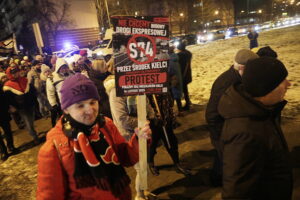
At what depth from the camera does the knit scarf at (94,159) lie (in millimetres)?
1800

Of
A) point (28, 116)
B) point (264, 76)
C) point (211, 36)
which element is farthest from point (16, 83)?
point (211, 36)

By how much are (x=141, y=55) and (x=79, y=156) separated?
110 centimetres

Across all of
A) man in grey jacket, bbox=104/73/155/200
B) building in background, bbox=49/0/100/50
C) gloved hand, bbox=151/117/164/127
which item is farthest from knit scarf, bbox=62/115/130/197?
building in background, bbox=49/0/100/50

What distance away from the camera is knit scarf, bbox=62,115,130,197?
1.80 metres

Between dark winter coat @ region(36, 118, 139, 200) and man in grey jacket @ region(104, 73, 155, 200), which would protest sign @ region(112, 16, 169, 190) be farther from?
man in grey jacket @ region(104, 73, 155, 200)

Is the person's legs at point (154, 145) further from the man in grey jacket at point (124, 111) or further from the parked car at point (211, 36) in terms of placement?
the parked car at point (211, 36)

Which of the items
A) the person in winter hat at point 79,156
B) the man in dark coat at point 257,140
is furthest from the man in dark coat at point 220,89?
the person in winter hat at point 79,156

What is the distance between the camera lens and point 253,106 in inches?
65.4

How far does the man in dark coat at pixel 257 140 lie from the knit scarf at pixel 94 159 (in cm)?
88

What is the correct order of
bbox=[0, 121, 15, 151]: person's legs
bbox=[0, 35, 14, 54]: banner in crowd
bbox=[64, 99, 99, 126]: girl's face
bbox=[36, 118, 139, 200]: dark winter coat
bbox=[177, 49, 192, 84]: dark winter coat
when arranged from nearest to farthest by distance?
bbox=[36, 118, 139, 200]: dark winter coat < bbox=[64, 99, 99, 126]: girl's face < bbox=[0, 121, 15, 151]: person's legs < bbox=[177, 49, 192, 84]: dark winter coat < bbox=[0, 35, 14, 54]: banner in crowd

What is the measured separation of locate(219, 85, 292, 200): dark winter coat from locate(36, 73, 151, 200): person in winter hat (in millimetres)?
913

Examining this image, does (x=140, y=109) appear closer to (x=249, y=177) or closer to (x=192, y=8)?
(x=249, y=177)

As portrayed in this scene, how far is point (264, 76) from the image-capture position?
66.3 inches

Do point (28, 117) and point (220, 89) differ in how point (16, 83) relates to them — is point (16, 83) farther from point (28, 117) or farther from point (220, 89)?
point (220, 89)
